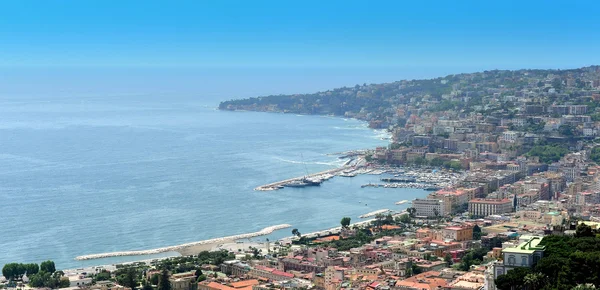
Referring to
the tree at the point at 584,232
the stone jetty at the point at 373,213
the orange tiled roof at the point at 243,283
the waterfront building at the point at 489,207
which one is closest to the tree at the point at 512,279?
the tree at the point at 584,232

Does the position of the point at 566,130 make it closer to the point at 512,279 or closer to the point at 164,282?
the point at 164,282

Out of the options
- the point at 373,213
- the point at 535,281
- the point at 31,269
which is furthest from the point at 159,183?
the point at 535,281

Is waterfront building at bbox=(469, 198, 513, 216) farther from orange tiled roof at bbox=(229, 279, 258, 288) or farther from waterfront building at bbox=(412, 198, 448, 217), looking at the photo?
orange tiled roof at bbox=(229, 279, 258, 288)

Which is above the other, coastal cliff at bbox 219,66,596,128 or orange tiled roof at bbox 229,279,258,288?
coastal cliff at bbox 219,66,596,128

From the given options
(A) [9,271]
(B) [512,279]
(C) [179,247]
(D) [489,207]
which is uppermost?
(B) [512,279]

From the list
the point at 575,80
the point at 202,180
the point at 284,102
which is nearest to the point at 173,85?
the point at 284,102

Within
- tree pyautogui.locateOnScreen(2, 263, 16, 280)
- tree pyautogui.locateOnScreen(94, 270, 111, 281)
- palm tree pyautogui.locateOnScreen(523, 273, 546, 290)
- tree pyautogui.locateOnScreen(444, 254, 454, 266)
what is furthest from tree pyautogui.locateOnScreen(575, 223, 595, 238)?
tree pyautogui.locateOnScreen(2, 263, 16, 280)

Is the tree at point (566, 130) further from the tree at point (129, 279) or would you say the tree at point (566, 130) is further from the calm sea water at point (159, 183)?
the tree at point (129, 279)

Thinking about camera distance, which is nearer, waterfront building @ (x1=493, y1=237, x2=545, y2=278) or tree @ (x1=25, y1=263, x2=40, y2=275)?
waterfront building @ (x1=493, y1=237, x2=545, y2=278)

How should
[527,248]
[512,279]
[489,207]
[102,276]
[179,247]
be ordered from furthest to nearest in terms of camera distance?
1. [489,207]
2. [179,247]
3. [102,276]
4. [527,248]
5. [512,279]
